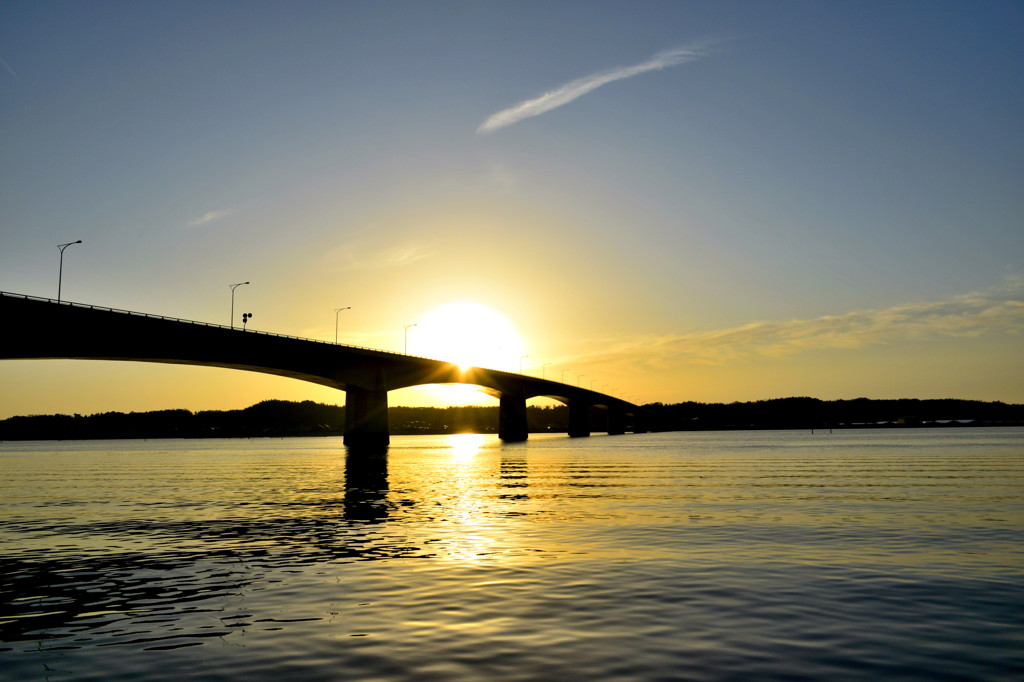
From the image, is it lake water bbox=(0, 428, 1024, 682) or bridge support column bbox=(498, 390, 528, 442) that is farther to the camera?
Result: bridge support column bbox=(498, 390, 528, 442)

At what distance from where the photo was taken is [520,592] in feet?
47.4

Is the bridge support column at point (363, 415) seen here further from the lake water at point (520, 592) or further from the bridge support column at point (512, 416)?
the lake water at point (520, 592)

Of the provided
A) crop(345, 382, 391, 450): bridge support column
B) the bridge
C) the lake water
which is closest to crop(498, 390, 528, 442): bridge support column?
the bridge

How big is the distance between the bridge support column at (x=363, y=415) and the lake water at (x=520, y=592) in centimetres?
8315

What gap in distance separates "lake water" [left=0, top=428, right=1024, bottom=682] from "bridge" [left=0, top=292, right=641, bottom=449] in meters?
37.6

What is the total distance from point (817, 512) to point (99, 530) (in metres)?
24.8

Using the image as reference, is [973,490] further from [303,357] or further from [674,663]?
[303,357]

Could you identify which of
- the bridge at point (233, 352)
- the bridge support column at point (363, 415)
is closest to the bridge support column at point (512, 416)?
the bridge at point (233, 352)

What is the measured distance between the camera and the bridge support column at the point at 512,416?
169 m

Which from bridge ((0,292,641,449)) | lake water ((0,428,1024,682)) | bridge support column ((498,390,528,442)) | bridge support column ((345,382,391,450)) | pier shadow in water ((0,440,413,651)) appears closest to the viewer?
lake water ((0,428,1024,682))

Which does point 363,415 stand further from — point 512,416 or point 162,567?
point 162,567

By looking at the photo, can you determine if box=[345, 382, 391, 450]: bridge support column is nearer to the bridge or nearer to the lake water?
the bridge

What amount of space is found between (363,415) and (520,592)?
10392 centimetres

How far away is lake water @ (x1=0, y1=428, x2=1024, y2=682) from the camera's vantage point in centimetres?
991
